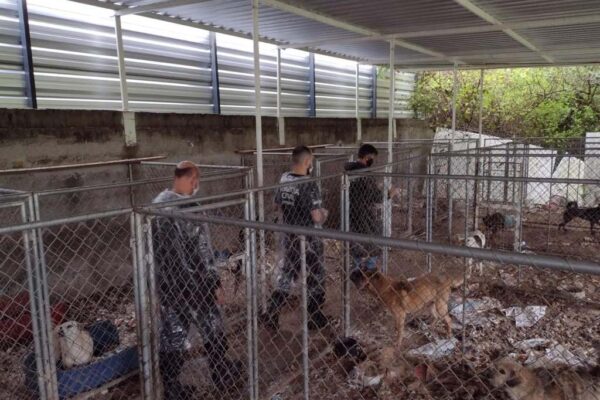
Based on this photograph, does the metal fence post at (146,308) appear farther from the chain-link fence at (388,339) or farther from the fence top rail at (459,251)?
the fence top rail at (459,251)

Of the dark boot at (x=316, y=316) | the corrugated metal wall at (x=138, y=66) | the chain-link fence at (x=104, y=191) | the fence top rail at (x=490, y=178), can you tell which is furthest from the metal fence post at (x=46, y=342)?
the corrugated metal wall at (x=138, y=66)

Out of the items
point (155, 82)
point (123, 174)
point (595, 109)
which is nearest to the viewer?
point (123, 174)

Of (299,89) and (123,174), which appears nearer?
(123,174)

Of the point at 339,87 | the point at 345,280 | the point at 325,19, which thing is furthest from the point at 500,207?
the point at 339,87

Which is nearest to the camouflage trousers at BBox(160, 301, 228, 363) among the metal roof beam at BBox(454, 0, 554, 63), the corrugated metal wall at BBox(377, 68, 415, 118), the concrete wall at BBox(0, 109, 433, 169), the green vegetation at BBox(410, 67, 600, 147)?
the concrete wall at BBox(0, 109, 433, 169)

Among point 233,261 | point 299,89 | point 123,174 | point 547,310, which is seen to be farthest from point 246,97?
point 547,310

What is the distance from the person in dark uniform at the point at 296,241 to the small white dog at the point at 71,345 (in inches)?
65.3

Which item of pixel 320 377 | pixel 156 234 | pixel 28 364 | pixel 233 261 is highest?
pixel 156 234

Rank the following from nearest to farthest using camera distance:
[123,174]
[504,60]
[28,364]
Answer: [28,364] → [123,174] → [504,60]

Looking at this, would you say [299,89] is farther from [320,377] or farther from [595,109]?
[595,109]

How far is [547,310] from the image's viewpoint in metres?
5.27

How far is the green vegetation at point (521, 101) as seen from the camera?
15812 mm

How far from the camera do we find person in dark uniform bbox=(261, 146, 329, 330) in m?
4.41

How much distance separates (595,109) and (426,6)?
44.6 feet
